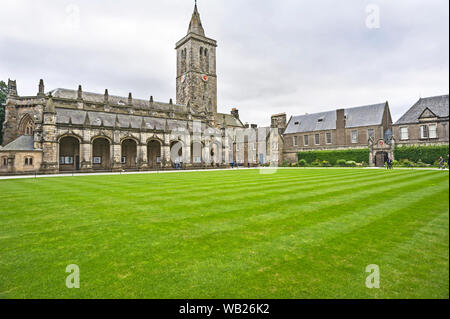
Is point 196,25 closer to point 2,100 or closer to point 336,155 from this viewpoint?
point 2,100

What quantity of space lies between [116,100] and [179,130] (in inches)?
490

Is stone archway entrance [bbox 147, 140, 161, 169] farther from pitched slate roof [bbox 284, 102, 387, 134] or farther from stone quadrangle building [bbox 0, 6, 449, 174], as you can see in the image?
pitched slate roof [bbox 284, 102, 387, 134]

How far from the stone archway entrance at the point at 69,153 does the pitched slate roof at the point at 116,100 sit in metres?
7.99

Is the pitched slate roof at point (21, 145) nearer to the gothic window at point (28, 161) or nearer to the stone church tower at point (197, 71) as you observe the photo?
the gothic window at point (28, 161)

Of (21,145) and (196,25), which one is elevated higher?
(196,25)

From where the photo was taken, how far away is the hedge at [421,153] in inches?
1246

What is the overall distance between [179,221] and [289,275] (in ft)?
11.1

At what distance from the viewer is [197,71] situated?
5525cm

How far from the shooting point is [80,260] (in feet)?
13.0

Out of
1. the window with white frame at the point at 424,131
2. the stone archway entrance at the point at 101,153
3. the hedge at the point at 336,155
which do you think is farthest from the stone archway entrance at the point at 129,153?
the window with white frame at the point at 424,131

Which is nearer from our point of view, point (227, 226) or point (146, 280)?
point (146, 280)

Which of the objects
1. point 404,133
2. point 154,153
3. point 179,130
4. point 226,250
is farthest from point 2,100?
point 404,133
